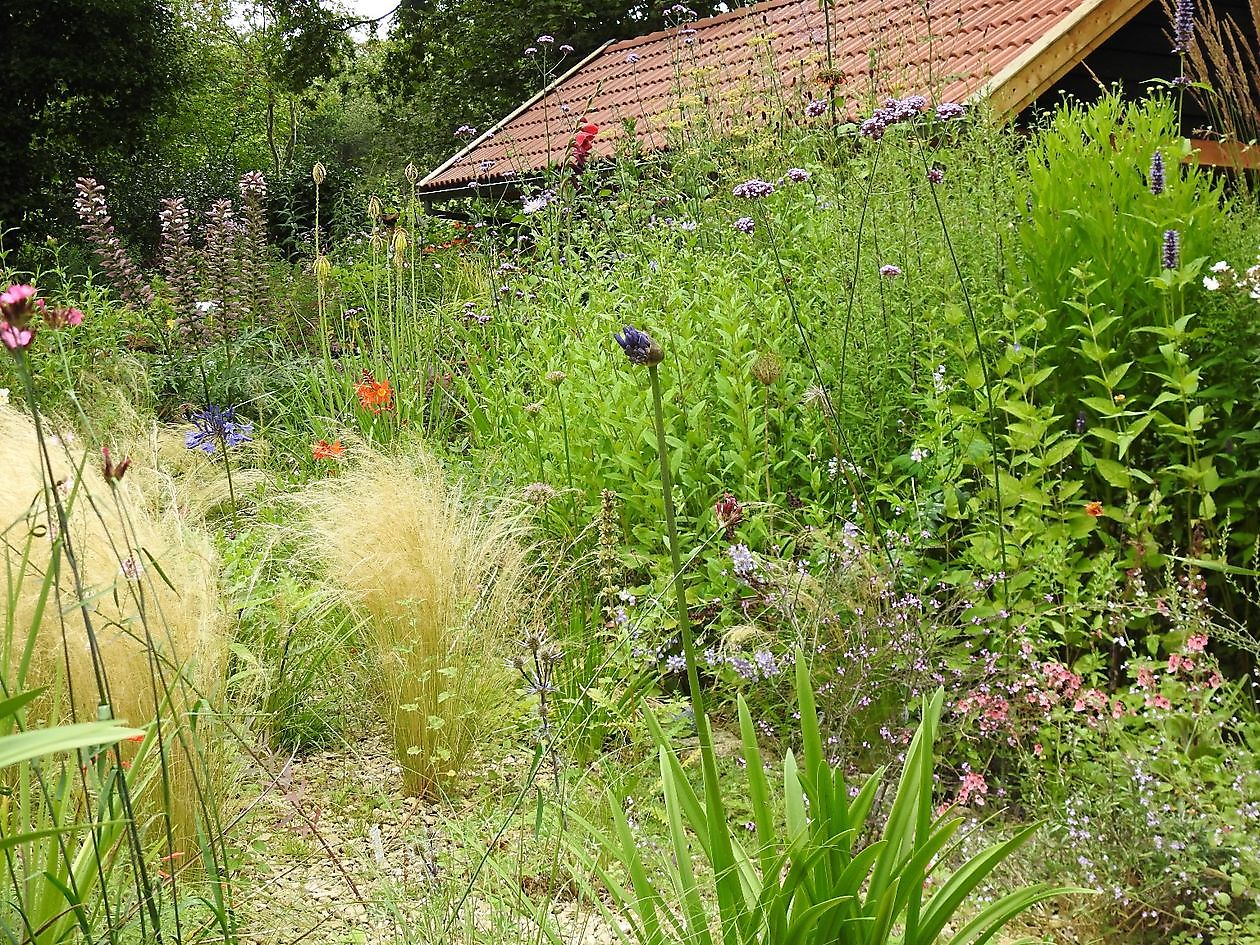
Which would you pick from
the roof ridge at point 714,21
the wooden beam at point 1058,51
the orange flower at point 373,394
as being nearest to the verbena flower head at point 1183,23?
the wooden beam at point 1058,51

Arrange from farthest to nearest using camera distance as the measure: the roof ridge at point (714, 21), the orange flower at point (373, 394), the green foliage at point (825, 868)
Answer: the roof ridge at point (714, 21), the orange flower at point (373, 394), the green foliage at point (825, 868)

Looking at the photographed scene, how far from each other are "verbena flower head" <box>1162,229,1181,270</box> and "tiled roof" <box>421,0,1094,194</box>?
1407 mm

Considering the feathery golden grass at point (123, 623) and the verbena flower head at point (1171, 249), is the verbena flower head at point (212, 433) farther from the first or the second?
the verbena flower head at point (1171, 249)

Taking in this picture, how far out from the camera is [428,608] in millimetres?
3102

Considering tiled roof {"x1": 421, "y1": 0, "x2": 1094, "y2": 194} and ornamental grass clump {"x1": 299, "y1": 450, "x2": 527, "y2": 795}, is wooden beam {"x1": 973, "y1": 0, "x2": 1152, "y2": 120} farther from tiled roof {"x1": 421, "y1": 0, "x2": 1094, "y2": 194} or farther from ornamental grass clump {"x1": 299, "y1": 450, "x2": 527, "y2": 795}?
ornamental grass clump {"x1": 299, "y1": 450, "x2": 527, "y2": 795}

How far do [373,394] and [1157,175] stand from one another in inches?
123

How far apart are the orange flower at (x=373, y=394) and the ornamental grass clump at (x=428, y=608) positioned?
1.33 m

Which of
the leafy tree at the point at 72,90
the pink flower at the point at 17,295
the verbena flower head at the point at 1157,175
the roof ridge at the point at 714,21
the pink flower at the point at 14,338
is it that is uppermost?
the leafy tree at the point at 72,90

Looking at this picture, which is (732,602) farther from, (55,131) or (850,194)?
(55,131)

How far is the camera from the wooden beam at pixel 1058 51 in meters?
6.85

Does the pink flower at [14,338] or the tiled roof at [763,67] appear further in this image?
the tiled roof at [763,67]

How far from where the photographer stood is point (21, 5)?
54.3 feet

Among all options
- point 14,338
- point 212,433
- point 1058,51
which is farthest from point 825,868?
point 1058,51

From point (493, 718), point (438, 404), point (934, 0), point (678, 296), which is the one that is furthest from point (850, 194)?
point (934, 0)
